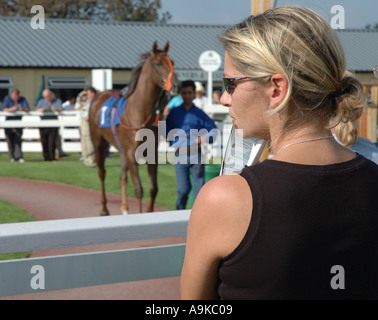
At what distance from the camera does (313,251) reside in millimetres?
1209

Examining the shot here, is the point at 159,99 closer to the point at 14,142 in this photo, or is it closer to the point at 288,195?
the point at 288,195

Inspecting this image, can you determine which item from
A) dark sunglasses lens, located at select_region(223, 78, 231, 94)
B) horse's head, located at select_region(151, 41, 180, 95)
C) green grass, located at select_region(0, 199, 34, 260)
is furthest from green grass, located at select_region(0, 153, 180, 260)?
dark sunglasses lens, located at select_region(223, 78, 231, 94)

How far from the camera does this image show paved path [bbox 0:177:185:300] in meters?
4.52

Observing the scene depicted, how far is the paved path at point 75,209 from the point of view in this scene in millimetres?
4523

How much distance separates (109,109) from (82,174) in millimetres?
5202

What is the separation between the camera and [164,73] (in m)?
7.76

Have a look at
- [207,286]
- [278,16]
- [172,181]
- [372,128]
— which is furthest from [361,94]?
[172,181]

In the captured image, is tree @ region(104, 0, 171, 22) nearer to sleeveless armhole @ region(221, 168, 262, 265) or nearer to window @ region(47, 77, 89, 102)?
window @ region(47, 77, 89, 102)

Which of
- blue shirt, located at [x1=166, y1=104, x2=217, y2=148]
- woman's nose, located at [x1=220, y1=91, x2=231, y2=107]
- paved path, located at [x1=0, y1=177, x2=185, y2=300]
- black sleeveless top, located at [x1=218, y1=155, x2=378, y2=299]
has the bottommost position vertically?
paved path, located at [x1=0, y1=177, x2=185, y2=300]

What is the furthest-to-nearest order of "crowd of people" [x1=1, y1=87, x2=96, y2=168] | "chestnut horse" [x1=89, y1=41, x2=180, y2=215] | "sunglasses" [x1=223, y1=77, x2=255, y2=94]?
"crowd of people" [x1=1, y1=87, x2=96, y2=168] → "chestnut horse" [x1=89, y1=41, x2=180, y2=215] → "sunglasses" [x1=223, y1=77, x2=255, y2=94]

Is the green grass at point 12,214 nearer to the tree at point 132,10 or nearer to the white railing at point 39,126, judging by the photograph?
the white railing at point 39,126

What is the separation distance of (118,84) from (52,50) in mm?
3994

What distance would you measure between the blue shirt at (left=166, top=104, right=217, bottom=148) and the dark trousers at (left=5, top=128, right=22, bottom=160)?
9140mm

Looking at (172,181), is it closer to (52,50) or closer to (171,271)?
(171,271)
